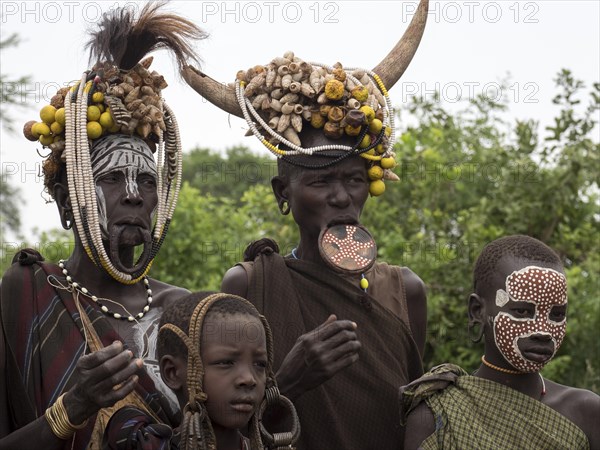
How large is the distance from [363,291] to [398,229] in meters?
4.42

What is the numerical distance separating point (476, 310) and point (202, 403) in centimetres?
122

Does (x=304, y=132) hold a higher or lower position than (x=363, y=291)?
higher

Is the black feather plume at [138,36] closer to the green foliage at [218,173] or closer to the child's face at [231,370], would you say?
the child's face at [231,370]

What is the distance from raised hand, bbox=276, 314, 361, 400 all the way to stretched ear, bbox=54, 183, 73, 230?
1.12m

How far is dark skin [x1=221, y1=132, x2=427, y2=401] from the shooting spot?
4707 mm

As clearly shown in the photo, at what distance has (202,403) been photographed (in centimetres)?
428

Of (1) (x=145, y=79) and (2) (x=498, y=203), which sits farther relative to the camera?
(2) (x=498, y=203)

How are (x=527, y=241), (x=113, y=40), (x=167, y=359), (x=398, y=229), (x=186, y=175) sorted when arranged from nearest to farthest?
(x=167, y=359), (x=527, y=241), (x=113, y=40), (x=398, y=229), (x=186, y=175)

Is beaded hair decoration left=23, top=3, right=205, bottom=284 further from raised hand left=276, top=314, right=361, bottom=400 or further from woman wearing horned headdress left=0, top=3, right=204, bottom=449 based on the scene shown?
raised hand left=276, top=314, right=361, bottom=400

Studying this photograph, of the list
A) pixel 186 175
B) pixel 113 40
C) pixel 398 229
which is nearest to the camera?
pixel 113 40

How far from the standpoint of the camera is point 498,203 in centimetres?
980

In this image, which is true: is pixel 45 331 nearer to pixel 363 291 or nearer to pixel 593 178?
pixel 363 291

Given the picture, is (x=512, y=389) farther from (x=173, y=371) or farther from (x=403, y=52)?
(x=403, y=52)

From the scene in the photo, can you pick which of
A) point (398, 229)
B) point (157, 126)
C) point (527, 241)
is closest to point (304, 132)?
point (157, 126)
